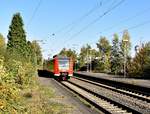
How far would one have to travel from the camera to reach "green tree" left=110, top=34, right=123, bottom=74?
93.9 metres

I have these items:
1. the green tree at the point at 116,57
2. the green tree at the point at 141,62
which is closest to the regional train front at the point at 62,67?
the green tree at the point at 141,62

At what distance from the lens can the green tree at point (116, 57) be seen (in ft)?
308

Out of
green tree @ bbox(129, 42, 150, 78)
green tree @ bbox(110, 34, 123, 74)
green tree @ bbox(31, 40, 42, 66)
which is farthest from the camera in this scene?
green tree @ bbox(110, 34, 123, 74)

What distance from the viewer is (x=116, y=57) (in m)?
103

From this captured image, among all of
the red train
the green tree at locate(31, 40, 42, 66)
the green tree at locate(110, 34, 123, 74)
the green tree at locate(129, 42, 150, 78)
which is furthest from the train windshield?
the green tree at locate(110, 34, 123, 74)

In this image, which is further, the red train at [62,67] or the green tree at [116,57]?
the green tree at [116,57]

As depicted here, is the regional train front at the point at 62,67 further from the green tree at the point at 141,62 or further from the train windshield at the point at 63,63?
the green tree at the point at 141,62

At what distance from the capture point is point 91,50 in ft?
420

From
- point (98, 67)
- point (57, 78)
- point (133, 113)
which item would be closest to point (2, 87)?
point (133, 113)

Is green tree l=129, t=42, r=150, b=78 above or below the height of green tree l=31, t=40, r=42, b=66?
below

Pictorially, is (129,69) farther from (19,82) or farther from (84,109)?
(84,109)

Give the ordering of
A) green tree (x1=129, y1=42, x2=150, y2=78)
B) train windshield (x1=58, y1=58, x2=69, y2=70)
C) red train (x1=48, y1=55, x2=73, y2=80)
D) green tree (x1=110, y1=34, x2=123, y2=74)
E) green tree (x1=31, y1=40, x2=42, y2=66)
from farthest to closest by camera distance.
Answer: green tree (x1=110, y1=34, x2=123, y2=74), green tree (x1=31, y1=40, x2=42, y2=66), green tree (x1=129, y1=42, x2=150, y2=78), train windshield (x1=58, y1=58, x2=69, y2=70), red train (x1=48, y1=55, x2=73, y2=80)

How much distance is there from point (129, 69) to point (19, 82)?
46599 mm

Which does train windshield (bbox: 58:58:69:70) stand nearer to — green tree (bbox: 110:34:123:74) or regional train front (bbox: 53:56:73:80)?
regional train front (bbox: 53:56:73:80)
